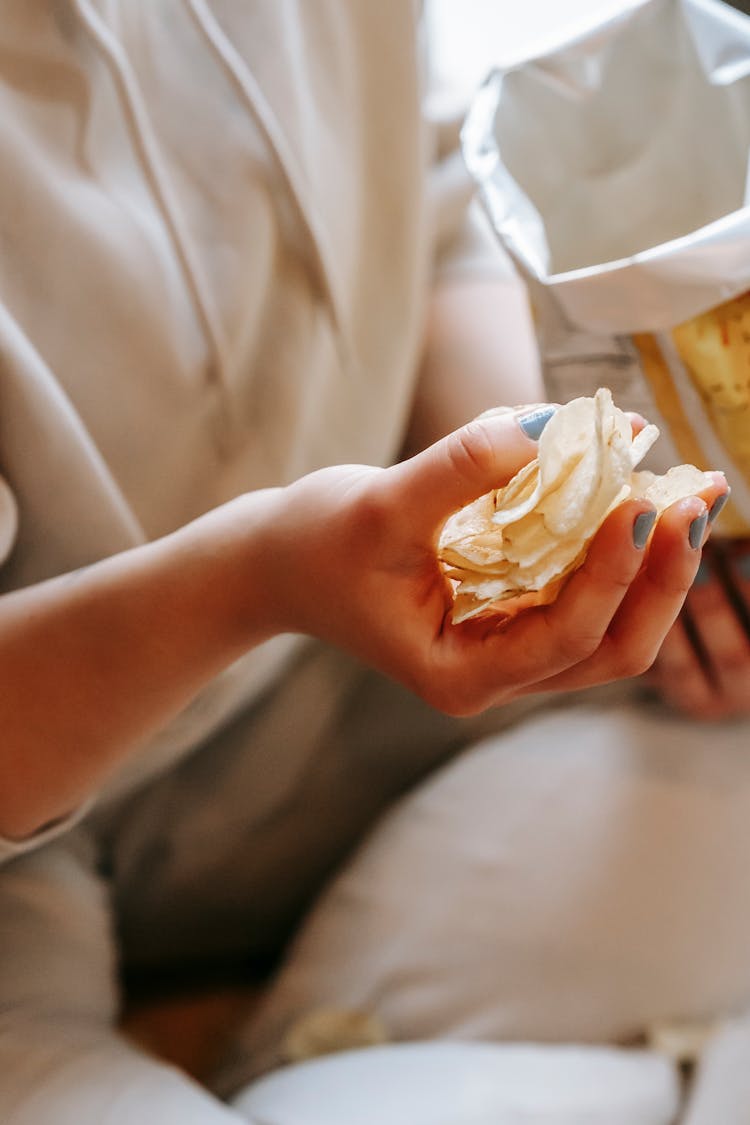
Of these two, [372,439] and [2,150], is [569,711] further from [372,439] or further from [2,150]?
[2,150]

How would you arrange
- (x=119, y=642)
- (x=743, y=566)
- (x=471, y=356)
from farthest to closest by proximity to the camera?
(x=471, y=356), (x=743, y=566), (x=119, y=642)

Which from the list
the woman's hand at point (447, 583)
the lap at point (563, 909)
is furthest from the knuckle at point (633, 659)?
the lap at point (563, 909)

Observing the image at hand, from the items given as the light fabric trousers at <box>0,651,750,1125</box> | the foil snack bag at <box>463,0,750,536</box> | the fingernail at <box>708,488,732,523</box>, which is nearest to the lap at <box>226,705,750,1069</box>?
the light fabric trousers at <box>0,651,750,1125</box>

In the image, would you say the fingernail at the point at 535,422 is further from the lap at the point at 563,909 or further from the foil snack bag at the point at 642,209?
the lap at the point at 563,909

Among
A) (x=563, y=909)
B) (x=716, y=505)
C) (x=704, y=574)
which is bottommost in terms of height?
(x=563, y=909)

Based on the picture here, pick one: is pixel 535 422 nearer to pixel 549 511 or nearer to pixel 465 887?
pixel 549 511

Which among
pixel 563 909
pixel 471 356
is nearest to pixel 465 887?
pixel 563 909
